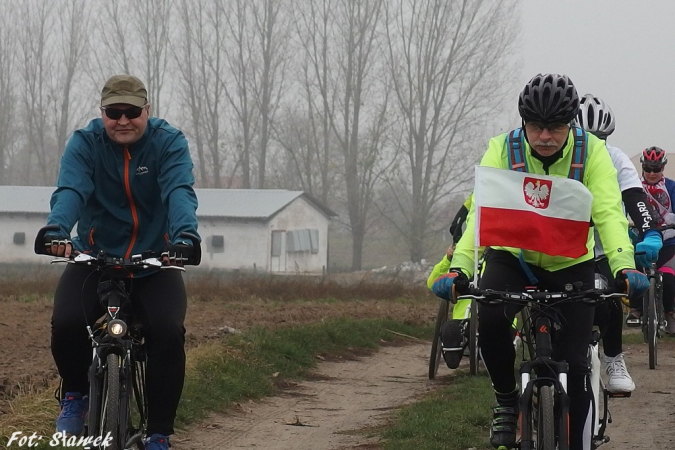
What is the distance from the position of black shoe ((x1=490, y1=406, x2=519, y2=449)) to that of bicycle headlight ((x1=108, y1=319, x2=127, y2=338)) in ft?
5.82

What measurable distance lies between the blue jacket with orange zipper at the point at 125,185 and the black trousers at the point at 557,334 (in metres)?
1.51

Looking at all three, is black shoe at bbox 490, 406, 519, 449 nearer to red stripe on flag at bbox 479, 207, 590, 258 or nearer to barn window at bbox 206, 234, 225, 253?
red stripe on flag at bbox 479, 207, 590, 258

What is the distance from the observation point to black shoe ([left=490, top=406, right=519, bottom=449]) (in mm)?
5059

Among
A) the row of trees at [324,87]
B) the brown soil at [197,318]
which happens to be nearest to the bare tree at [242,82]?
the row of trees at [324,87]

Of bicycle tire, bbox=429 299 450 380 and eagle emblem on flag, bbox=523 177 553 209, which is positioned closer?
eagle emblem on flag, bbox=523 177 553 209

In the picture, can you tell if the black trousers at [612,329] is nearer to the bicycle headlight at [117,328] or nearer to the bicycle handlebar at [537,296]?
the bicycle handlebar at [537,296]

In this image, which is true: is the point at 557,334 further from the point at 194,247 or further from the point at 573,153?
the point at 194,247

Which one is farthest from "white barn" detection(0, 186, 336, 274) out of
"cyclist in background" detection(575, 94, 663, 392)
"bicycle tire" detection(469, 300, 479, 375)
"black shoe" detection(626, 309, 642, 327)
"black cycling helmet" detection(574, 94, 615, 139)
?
"black cycling helmet" detection(574, 94, 615, 139)

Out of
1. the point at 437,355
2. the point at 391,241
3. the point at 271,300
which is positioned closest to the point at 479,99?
the point at 391,241

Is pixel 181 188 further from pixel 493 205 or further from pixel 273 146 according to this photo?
pixel 273 146

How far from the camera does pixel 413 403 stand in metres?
9.34

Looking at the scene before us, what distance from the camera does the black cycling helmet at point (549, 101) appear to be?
491cm

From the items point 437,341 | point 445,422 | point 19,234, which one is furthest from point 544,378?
point 19,234

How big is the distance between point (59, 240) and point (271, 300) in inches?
640
